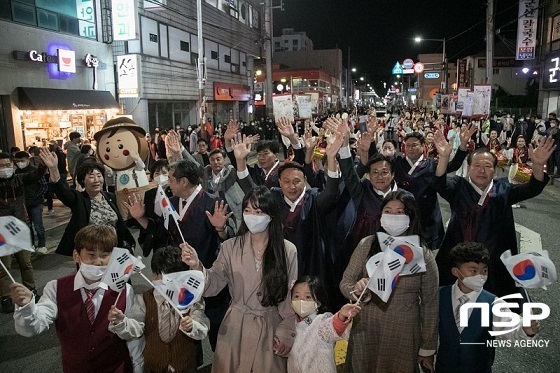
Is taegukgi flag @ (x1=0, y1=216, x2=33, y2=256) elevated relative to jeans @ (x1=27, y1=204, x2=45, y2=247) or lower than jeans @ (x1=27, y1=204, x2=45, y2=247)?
elevated

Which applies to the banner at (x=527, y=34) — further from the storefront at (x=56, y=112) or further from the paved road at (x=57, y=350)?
the storefront at (x=56, y=112)

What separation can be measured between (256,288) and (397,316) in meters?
0.99

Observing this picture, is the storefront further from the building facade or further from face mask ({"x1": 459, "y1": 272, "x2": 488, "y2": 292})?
the building facade

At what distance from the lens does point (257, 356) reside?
2.94m

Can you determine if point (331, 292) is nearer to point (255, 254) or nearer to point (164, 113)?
point (255, 254)

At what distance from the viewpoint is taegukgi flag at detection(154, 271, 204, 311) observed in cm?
274

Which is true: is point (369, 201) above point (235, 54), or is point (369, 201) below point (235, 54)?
below

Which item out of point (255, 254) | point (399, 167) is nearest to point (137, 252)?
point (399, 167)

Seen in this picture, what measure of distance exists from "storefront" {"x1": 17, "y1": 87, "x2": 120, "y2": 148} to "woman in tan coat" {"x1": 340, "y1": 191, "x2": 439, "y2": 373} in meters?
14.2

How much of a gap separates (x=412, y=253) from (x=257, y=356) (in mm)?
1228

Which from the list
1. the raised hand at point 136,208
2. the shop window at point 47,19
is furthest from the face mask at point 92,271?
the shop window at point 47,19

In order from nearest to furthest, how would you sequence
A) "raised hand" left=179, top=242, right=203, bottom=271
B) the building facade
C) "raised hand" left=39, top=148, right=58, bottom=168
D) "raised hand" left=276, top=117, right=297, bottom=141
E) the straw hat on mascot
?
Result: "raised hand" left=179, top=242, right=203, bottom=271, "raised hand" left=39, top=148, right=58, bottom=168, the straw hat on mascot, "raised hand" left=276, top=117, right=297, bottom=141, the building facade

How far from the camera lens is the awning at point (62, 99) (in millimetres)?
14125

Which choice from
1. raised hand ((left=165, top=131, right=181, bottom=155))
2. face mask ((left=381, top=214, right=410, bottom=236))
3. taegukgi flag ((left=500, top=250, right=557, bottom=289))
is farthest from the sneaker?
taegukgi flag ((left=500, top=250, right=557, bottom=289))
